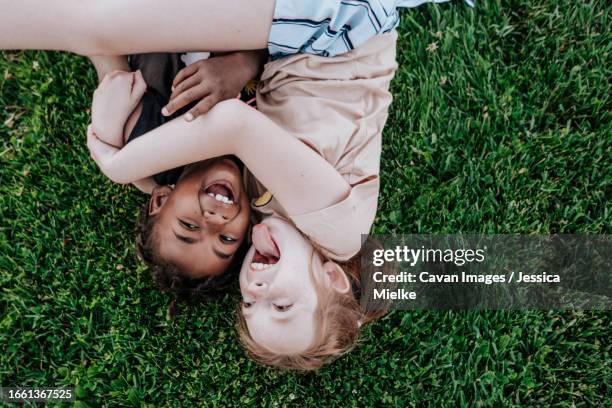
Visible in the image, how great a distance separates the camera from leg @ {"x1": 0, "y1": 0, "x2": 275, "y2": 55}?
2.04m

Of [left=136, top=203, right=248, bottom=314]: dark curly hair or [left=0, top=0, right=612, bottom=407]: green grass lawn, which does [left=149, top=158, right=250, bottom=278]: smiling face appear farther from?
[left=0, top=0, right=612, bottom=407]: green grass lawn

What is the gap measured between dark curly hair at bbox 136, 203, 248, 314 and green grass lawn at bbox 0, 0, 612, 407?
306 millimetres

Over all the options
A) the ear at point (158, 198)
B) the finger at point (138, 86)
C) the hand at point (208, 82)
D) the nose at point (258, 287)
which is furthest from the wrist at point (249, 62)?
the nose at point (258, 287)

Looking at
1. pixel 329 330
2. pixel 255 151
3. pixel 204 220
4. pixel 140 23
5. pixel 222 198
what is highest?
pixel 140 23

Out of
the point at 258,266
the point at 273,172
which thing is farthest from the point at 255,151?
the point at 258,266

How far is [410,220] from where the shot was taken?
2.82m

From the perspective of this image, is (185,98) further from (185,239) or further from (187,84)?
(185,239)

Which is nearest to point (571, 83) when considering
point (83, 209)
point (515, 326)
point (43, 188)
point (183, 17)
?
point (515, 326)

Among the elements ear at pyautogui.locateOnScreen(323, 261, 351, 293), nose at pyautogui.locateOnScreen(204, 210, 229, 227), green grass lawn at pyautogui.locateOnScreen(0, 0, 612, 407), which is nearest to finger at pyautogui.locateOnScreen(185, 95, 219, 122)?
nose at pyautogui.locateOnScreen(204, 210, 229, 227)

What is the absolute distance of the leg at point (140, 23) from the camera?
2041 millimetres

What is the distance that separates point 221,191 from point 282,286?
45 centimetres

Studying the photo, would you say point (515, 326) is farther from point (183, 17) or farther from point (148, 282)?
point (183, 17)

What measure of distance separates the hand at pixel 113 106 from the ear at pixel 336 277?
1026mm

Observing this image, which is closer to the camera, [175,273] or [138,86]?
[175,273]
